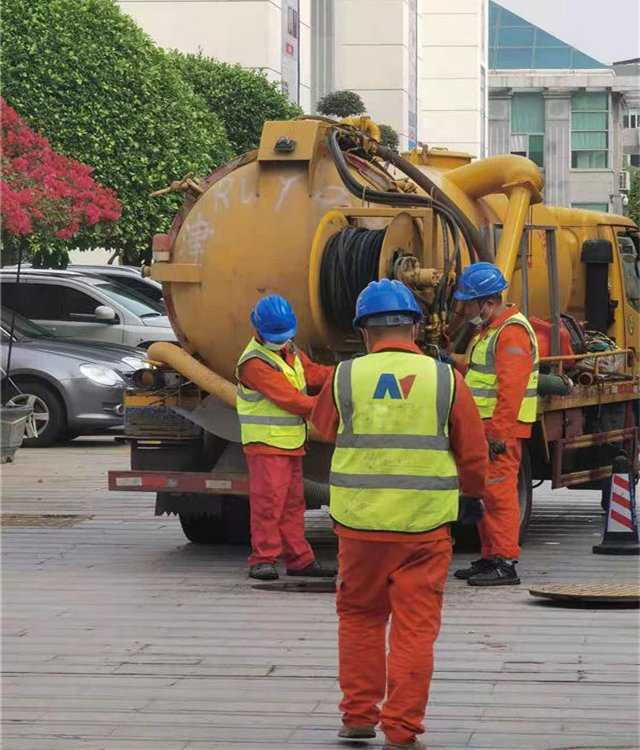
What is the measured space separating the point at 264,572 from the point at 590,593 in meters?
2.02

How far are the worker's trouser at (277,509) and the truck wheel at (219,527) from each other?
161 centimetres

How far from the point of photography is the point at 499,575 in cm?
1138

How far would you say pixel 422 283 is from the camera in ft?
38.2

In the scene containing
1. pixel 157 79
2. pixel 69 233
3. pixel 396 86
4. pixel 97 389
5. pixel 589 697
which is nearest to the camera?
pixel 589 697

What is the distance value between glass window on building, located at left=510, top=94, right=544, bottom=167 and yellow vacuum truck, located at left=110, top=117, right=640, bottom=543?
82.3 metres

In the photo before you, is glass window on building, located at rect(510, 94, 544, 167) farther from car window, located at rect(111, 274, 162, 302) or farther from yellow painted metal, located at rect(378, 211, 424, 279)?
yellow painted metal, located at rect(378, 211, 424, 279)

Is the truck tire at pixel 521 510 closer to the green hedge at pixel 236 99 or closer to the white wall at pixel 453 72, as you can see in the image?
the green hedge at pixel 236 99

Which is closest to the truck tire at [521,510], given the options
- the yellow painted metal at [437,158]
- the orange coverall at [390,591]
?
the yellow painted metal at [437,158]

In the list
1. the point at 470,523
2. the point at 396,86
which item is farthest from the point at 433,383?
the point at 396,86

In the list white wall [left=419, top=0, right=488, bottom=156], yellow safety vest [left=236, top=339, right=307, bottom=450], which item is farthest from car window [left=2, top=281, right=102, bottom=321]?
white wall [left=419, top=0, right=488, bottom=156]

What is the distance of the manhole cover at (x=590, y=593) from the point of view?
34.8 feet

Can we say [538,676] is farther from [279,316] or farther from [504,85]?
[504,85]

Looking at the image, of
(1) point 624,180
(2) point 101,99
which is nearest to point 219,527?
(2) point 101,99

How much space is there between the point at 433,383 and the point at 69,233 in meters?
17.9
